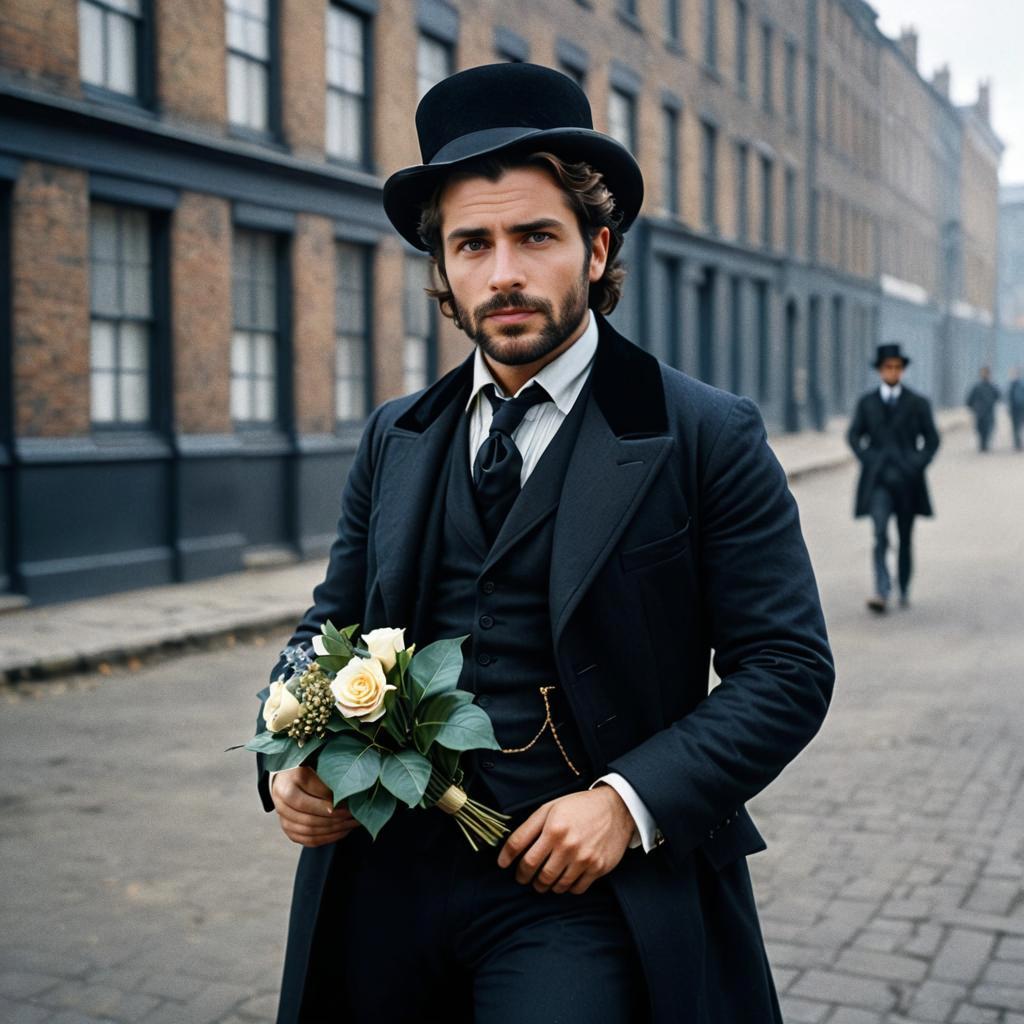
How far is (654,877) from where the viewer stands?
2113 mm

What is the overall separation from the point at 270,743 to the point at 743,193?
33.2 meters

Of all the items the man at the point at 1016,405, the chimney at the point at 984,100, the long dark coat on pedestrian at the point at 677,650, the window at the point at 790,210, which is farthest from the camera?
the chimney at the point at 984,100

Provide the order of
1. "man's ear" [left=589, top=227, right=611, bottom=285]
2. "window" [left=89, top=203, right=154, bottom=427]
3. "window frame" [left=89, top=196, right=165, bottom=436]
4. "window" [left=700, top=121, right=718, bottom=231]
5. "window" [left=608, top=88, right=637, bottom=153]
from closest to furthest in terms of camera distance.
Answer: "man's ear" [left=589, top=227, right=611, bottom=285] < "window" [left=89, top=203, right=154, bottom=427] < "window frame" [left=89, top=196, right=165, bottom=436] < "window" [left=608, top=88, right=637, bottom=153] < "window" [left=700, top=121, right=718, bottom=231]

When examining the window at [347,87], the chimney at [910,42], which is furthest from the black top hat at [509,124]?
the chimney at [910,42]

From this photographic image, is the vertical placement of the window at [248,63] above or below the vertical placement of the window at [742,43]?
below

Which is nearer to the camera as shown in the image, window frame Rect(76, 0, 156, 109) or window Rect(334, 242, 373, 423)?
window frame Rect(76, 0, 156, 109)

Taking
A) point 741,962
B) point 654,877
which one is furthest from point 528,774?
point 741,962

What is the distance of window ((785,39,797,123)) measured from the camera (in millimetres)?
38047

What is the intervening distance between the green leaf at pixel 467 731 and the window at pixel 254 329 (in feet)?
44.5

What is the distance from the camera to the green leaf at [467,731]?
A: 200 cm

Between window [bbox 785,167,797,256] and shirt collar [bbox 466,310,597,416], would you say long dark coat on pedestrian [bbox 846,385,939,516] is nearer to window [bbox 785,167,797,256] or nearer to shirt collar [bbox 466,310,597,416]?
shirt collar [bbox 466,310,597,416]

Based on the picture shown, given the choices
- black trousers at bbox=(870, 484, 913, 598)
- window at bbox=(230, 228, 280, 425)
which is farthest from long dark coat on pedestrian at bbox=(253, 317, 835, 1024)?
window at bbox=(230, 228, 280, 425)

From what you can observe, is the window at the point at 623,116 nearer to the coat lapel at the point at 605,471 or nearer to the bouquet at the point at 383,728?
the coat lapel at the point at 605,471

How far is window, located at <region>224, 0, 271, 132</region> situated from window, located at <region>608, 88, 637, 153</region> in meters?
11.3
